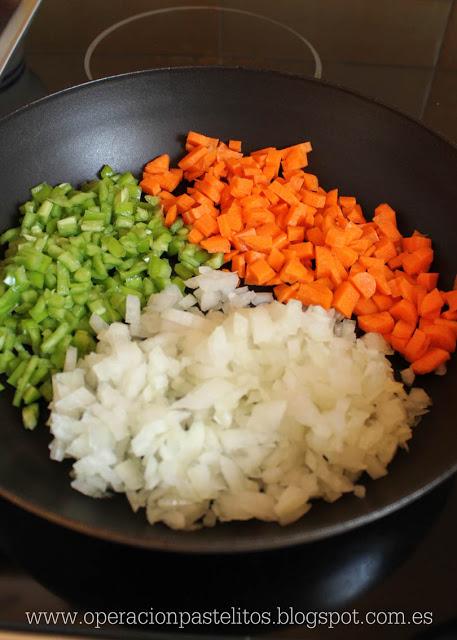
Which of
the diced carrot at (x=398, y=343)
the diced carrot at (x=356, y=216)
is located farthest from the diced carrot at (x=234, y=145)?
the diced carrot at (x=398, y=343)

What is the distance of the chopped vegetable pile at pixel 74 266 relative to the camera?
1375mm

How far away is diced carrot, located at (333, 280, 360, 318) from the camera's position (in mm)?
1465

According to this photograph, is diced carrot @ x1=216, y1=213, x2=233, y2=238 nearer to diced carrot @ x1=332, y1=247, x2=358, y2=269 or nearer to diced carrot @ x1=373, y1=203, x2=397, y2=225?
diced carrot @ x1=332, y1=247, x2=358, y2=269

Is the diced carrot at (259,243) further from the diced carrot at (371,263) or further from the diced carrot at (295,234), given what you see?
the diced carrot at (371,263)

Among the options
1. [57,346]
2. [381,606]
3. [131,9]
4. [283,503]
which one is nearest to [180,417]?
[283,503]

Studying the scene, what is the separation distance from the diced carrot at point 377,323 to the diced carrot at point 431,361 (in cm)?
12

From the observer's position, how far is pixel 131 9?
210cm

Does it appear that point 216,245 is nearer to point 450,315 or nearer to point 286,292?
point 286,292

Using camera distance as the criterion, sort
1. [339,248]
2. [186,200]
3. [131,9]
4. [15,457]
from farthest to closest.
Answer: [131,9] → [186,200] → [339,248] → [15,457]

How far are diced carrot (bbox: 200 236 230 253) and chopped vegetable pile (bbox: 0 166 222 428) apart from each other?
0.9 inches

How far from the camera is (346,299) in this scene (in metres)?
1.47

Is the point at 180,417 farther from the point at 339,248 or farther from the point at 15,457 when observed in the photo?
the point at 339,248

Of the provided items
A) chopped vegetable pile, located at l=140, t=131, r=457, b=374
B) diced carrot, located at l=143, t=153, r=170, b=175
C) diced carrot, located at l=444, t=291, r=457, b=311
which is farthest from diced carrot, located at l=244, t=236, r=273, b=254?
diced carrot, located at l=444, t=291, r=457, b=311

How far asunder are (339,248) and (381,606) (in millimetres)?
841
